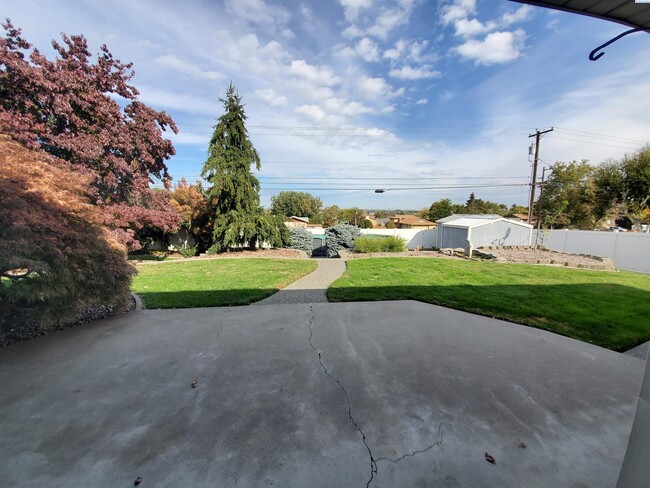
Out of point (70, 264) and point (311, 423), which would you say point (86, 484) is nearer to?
point (311, 423)

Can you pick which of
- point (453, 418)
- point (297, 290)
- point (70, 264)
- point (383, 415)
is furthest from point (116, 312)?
point (453, 418)

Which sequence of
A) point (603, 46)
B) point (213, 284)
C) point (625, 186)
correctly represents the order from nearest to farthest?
point (603, 46) < point (213, 284) < point (625, 186)

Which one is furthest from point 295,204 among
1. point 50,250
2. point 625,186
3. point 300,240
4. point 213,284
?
point 50,250

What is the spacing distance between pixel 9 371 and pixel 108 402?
1.54 metres

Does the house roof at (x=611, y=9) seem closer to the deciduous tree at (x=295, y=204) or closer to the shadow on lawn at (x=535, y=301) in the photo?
the shadow on lawn at (x=535, y=301)

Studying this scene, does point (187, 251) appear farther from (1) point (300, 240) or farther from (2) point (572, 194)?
(2) point (572, 194)

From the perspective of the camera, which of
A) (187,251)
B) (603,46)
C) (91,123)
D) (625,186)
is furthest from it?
(625,186)

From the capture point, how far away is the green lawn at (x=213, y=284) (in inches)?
225

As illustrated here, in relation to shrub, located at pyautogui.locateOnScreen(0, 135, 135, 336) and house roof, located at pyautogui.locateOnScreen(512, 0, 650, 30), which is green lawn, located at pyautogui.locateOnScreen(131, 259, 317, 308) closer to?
shrub, located at pyautogui.locateOnScreen(0, 135, 135, 336)

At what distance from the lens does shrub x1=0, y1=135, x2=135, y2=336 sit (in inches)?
133

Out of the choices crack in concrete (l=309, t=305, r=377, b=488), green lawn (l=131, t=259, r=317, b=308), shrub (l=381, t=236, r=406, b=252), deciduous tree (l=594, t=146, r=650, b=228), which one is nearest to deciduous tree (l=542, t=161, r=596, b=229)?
deciduous tree (l=594, t=146, r=650, b=228)

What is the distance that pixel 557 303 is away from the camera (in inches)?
220

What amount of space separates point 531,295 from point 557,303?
61cm

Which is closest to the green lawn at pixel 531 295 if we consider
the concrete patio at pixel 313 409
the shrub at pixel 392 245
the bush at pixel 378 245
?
the concrete patio at pixel 313 409
